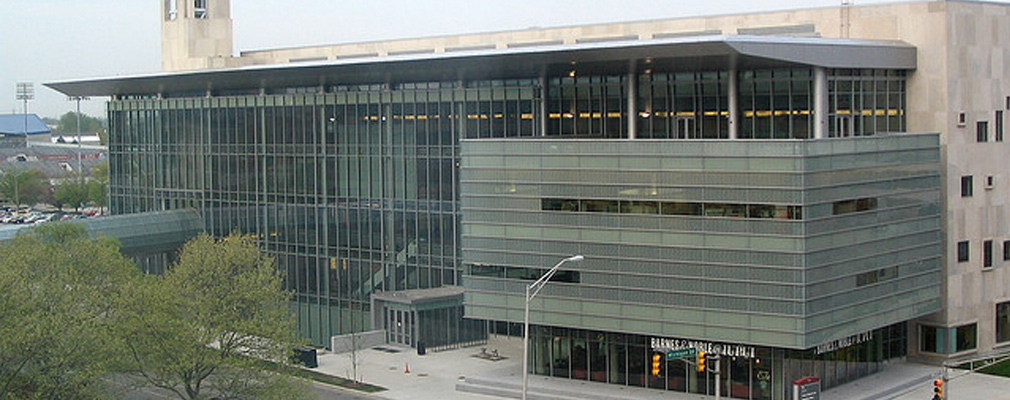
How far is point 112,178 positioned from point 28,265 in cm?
4025

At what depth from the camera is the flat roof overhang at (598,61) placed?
6141 cm

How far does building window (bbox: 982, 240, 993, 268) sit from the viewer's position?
72.2 m

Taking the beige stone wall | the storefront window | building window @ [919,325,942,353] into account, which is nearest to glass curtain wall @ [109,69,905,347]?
the beige stone wall

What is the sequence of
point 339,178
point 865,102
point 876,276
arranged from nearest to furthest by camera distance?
point 876,276, point 865,102, point 339,178

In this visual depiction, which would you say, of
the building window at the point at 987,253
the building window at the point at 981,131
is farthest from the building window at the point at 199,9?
the building window at the point at 987,253

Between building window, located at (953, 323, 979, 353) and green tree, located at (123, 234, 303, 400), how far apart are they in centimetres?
3291

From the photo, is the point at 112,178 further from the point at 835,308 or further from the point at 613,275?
the point at 835,308

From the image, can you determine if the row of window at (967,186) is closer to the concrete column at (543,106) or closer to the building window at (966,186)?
the building window at (966,186)

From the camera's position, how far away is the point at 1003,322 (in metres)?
74.4

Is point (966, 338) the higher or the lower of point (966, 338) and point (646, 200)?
the lower

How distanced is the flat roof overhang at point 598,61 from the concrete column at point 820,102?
689mm

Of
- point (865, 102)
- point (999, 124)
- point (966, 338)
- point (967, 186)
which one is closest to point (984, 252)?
point (967, 186)

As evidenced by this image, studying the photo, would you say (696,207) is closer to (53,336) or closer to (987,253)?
(987,253)

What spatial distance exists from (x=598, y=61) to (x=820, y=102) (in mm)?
10255
